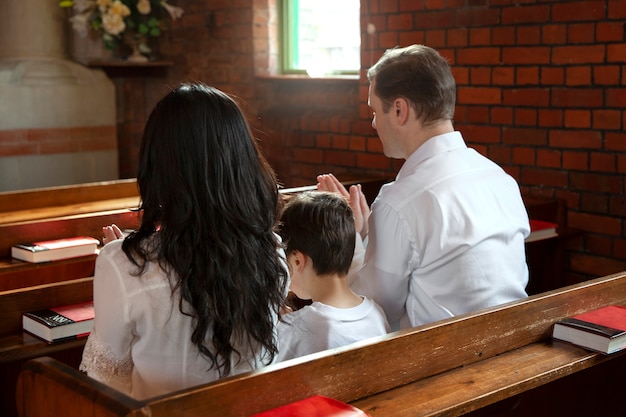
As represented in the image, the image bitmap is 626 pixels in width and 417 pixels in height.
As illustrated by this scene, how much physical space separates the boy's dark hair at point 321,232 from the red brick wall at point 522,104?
6.48ft

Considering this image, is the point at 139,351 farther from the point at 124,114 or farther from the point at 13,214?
the point at 124,114

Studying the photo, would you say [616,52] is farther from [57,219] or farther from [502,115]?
[57,219]

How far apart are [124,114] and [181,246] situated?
5005 mm

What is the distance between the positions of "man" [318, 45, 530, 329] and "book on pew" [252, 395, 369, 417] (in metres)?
0.71

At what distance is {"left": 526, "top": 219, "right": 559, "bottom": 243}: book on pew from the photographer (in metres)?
3.80

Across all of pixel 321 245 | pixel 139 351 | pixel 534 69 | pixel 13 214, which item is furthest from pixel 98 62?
pixel 139 351

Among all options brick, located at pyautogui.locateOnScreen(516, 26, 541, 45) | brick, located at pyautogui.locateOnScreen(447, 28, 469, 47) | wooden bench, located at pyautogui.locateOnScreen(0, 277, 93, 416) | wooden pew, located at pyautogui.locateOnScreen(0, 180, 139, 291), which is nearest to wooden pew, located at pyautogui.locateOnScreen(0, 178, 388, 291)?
wooden pew, located at pyautogui.locateOnScreen(0, 180, 139, 291)

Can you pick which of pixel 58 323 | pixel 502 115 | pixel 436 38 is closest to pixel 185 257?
pixel 58 323

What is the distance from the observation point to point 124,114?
6500mm

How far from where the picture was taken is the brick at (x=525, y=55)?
13.3ft

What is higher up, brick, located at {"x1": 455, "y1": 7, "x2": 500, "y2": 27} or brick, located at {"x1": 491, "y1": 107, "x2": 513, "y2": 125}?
brick, located at {"x1": 455, "y1": 7, "x2": 500, "y2": 27}

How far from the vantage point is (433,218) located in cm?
231

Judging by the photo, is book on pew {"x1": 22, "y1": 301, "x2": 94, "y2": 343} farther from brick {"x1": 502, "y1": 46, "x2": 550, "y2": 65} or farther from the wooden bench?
brick {"x1": 502, "y1": 46, "x2": 550, "y2": 65}

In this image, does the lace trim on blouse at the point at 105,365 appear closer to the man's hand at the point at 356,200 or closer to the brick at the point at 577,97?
the man's hand at the point at 356,200
